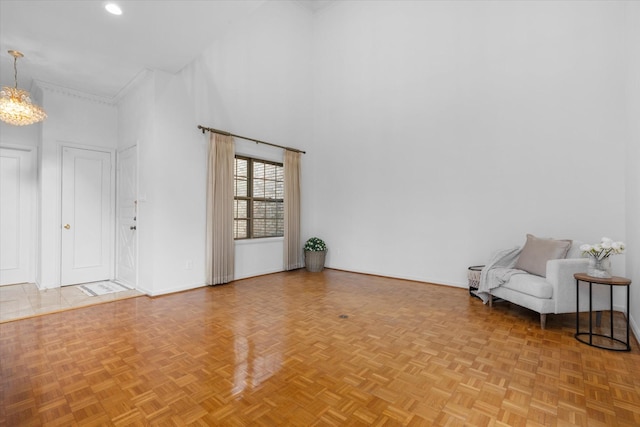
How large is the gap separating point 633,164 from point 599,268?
127 cm

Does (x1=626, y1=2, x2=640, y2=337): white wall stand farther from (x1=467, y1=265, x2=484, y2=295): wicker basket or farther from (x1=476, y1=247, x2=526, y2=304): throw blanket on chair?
(x1=467, y1=265, x2=484, y2=295): wicker basket

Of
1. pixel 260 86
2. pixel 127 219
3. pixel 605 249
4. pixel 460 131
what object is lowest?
pixel 605 249

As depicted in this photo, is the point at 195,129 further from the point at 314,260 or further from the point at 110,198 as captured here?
the point at 314,260

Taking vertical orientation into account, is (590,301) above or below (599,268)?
below

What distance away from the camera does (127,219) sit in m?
4.94

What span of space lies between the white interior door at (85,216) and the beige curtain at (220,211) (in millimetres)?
1894

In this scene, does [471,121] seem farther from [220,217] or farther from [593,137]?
[220,217]

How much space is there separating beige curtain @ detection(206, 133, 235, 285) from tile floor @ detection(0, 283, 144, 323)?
1124mm

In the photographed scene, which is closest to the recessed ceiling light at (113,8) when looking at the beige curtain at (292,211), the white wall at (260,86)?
the white wall at (260,86)

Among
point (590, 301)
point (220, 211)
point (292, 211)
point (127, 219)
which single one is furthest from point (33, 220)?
point (590, 301)

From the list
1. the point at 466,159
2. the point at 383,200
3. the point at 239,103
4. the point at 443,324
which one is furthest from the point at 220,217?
the point at 466,159

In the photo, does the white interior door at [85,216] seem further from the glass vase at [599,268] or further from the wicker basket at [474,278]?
the glass vase at [599,268]

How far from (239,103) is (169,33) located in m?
Answer: 2.10

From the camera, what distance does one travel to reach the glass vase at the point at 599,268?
9.38ft
